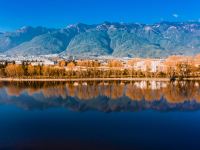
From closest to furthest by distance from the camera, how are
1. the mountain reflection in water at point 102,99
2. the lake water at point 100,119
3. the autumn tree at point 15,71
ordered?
1. the lake water at point 100,119
2. the mountain reflection in water at point 102,99
3. the autumn tree at point 15,71

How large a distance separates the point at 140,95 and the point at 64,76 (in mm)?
31100

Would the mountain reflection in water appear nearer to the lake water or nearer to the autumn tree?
the lake water

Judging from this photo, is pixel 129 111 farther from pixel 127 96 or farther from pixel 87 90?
pixel 87 90

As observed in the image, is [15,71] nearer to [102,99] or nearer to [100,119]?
[102,99]

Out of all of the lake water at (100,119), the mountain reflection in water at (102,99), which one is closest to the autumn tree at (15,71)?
the mountain reflection in water at (102,99)

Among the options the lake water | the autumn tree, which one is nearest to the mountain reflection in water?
the lake water

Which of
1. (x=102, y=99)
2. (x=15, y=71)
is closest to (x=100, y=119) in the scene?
(x=102, y=99)

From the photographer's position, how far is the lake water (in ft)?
68.7

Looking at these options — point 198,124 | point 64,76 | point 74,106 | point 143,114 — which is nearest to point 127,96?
point 74,106

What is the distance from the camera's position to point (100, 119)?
29047mm

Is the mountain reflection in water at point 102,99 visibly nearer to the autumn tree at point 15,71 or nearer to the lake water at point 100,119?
the lake water at point 100,119

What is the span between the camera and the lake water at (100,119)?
20.9 m

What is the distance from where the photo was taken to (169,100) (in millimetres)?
40812

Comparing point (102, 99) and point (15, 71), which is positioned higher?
point (15, 71)
